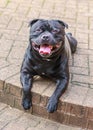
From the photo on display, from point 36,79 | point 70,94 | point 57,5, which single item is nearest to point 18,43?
point 36,79

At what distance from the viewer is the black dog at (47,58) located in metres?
3.61

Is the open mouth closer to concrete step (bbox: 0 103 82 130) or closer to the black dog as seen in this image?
the black dog

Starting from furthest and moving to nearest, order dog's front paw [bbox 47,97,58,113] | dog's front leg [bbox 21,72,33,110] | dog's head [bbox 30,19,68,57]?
dog's front leg [bbox 21,72,33,110] → dog's front paw [bbox 47,97,58,113] → dog's head [bbox 30,19,68,57]

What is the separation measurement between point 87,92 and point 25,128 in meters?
0.76

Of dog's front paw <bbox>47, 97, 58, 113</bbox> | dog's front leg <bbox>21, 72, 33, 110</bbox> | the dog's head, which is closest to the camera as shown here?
the dog's head

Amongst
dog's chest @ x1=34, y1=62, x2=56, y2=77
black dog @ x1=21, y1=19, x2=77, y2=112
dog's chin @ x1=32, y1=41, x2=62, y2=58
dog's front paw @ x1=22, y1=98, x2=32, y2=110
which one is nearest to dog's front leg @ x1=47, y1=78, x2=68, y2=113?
black dog @ x1=21, y1=19, x2=77, y2=112

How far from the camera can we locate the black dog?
361 cm

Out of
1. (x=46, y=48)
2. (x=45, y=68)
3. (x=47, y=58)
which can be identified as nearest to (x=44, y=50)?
(x=46, y=48)

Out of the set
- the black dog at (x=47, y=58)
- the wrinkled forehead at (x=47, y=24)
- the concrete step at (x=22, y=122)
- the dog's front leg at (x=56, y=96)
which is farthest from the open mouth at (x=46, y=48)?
the concrete step at (x=22, y=122)

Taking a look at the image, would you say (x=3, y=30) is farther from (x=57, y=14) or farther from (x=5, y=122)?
(x=5, y=122)

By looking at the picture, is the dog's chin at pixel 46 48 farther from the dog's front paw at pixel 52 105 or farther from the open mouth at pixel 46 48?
the dog's front paw at pixel 52 105

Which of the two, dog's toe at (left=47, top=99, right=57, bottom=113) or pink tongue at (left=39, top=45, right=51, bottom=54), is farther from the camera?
dog's toe at (left=47, top=99, right=57, bottom=113)

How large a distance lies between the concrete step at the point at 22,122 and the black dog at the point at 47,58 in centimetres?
16

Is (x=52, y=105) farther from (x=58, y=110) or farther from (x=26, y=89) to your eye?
(x=26, y=89)
